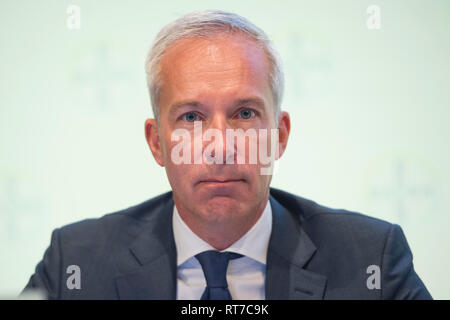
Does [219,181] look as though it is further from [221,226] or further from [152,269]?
[152,269]

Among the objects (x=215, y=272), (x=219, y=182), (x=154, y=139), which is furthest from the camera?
(x=154, y=139)

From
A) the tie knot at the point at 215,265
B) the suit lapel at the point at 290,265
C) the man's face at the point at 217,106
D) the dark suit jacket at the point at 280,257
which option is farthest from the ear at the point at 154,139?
the suit lapel at the point at 290,265

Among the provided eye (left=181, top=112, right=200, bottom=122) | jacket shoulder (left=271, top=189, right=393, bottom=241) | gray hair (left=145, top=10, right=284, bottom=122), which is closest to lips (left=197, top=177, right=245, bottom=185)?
eye (left=181, top=112, right=200, bottom=122)

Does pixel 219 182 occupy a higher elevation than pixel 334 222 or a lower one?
higher

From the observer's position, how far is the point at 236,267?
5.78 feet

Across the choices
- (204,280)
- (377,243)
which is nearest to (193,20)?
(204,280)

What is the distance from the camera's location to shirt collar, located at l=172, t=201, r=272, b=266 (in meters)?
1.77

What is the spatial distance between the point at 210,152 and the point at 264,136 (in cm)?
22

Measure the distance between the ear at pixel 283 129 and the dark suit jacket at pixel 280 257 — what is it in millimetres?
234

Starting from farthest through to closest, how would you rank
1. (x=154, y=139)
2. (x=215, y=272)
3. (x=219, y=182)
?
(x=154, y=139) < (x=215, y=272) < (x=219, y=182)

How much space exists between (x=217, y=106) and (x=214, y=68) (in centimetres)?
12

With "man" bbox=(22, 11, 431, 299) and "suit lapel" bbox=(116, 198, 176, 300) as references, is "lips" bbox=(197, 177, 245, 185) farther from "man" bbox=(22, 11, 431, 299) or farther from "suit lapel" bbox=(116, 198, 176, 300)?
"suit lapel" bbox=(116, 198, 176, 300)

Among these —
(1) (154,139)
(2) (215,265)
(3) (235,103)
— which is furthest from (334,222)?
(1) (154,139)

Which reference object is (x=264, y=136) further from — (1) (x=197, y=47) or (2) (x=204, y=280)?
(2) (x=204, y=280)
